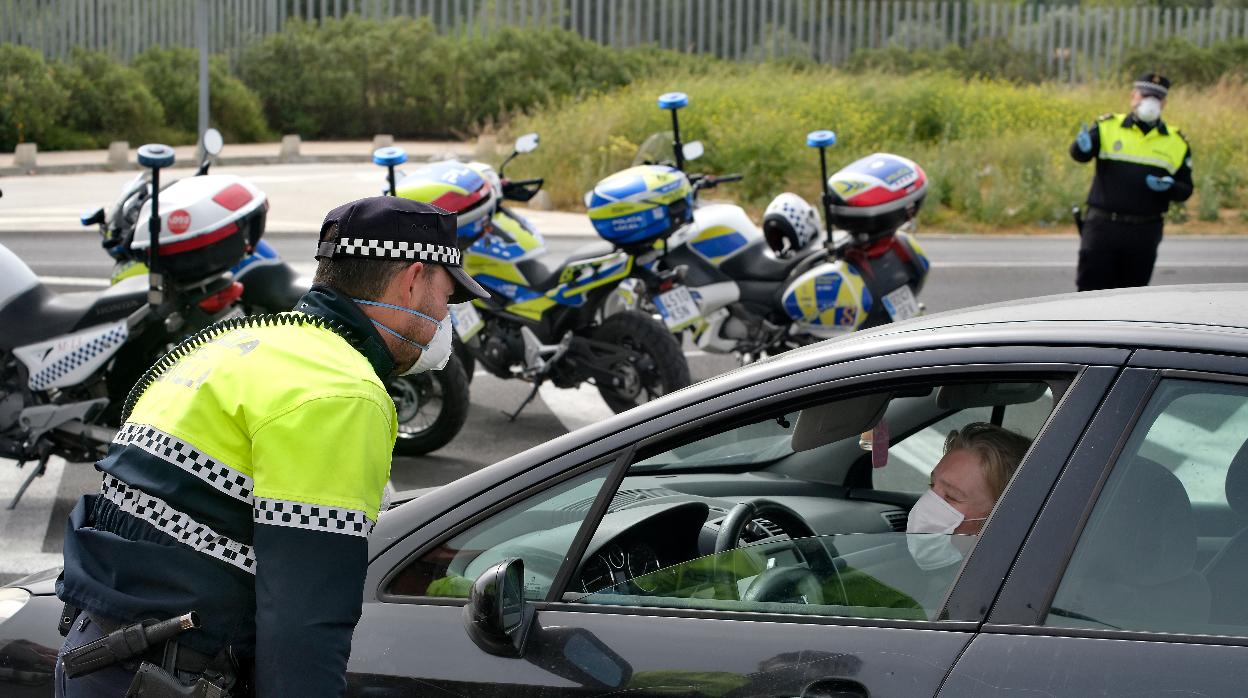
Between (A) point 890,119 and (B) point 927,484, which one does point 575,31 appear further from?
(B) point 927,484

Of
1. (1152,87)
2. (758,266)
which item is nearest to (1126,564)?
(758,266)

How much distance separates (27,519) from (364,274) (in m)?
4.44

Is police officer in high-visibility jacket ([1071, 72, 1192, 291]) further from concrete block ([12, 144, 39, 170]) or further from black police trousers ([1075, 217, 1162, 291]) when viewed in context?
concrete block ([12, 144, 39, 170])

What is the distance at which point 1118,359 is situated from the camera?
7.95ft

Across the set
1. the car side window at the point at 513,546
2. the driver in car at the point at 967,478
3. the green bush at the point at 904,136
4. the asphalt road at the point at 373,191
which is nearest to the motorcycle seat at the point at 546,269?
the asphalt road at the point at 373,191

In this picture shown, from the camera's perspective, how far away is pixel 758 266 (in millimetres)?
8453

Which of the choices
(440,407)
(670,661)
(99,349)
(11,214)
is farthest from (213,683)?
(11,214)

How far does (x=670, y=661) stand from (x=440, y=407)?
4.88 m

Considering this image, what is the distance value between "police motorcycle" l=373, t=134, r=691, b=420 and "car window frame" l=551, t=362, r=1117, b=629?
15.3ft

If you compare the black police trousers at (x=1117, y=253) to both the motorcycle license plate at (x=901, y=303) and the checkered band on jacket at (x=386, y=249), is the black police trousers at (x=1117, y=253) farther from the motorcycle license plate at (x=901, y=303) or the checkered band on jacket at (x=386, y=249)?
the checkered band on jacket at (x=386, y=249)

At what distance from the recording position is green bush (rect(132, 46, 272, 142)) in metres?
27.8

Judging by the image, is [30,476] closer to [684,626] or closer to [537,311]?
[537,311]

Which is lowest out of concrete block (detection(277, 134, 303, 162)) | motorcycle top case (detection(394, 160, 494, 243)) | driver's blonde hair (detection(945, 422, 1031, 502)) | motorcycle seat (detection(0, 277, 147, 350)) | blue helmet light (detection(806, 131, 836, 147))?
concrete block (detection(277, 134, 303, 162))

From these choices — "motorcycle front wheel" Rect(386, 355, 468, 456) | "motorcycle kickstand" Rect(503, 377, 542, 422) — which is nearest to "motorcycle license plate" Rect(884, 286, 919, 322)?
"motorcycle kickstand" Rect(503, 377, 542, 422)
